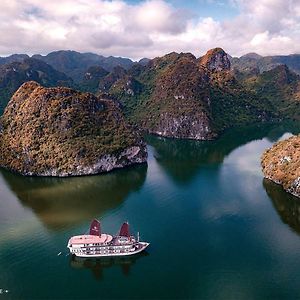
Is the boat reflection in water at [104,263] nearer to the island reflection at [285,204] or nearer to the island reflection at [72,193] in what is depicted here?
the island reflection at [72,193]

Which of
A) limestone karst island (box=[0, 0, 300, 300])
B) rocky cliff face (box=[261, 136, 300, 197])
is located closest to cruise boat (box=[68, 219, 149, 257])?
limestone karst island (box=[0, 0, 300, 300])

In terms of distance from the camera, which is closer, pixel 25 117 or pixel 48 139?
pixel 48 139

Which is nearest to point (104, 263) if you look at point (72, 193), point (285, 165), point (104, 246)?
point (104, 246)

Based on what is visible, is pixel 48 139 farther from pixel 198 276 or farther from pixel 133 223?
pixel 198 276

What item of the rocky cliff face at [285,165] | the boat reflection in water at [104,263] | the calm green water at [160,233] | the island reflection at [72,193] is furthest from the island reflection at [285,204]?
the island reflection at [72,193]

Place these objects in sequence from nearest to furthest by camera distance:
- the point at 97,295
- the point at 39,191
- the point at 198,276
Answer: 1. the point at 97,295
2. the point at 198,276
3. the point at 39,191

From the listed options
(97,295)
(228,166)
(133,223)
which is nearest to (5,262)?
(97,295)

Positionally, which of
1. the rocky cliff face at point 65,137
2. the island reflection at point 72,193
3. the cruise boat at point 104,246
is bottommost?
the cruise boat at point 104,246
